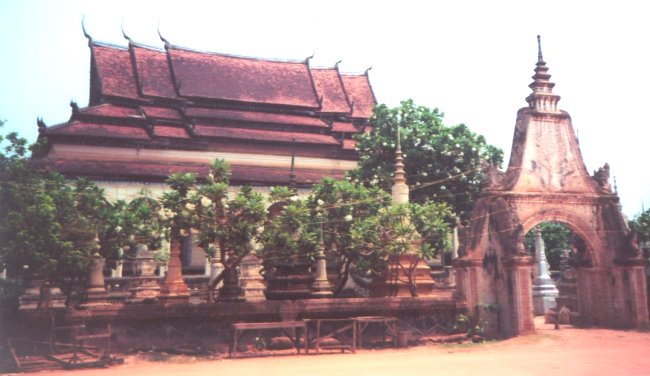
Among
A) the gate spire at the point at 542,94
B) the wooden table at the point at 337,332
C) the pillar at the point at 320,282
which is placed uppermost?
the gate spire at the point at 542,94

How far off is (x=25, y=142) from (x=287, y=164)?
18.4 meters

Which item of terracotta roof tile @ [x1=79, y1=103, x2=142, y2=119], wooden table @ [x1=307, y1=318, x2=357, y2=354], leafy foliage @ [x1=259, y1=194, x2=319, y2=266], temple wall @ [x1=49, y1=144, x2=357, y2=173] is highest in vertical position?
terracotta roof tile @ [x1=79, y1=103, x2=142, y2=119]

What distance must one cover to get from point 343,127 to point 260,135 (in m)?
6.23

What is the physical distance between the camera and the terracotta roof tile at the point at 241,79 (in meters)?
38.0

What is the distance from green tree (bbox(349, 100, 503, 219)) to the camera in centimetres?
2800

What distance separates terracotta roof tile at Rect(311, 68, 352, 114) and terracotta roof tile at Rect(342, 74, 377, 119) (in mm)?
671

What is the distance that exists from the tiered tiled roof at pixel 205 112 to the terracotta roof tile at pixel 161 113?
7 cm

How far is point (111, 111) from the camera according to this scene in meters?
34.1

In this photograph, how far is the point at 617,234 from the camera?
1895cm

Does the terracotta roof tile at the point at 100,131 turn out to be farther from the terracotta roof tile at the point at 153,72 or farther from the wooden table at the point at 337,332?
the wooden table at the point at 337,332

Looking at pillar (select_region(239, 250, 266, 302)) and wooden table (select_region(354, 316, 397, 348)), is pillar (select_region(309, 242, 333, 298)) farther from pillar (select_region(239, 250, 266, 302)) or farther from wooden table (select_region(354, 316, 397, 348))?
pillar (select_region(239, 250, 266, 302))

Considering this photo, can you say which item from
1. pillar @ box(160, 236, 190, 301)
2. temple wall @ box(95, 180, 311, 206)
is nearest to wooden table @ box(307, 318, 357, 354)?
pillar @ box(160, 236, 190, 301)

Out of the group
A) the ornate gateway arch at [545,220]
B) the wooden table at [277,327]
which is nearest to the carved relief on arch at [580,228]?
the ornate gateway arch at [545,220]

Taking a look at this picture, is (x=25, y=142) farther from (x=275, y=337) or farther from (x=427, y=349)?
(x=427, y=349)
